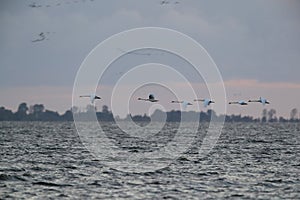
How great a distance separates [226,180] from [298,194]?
752 centimetres

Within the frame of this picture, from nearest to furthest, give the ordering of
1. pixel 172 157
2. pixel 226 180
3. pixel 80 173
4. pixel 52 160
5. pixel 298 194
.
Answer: pixel 298 194 < pixel 226 180 < pixel 80 173 < pixel 52 160 < pixel 172 157

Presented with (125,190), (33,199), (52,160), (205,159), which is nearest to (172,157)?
(205,159)

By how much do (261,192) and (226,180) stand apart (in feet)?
19.4

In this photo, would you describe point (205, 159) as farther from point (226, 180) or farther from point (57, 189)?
point (57, 189)

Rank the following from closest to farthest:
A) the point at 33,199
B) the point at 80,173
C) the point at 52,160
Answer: the point at 33,199, the point at 80,173, the point at 52,160

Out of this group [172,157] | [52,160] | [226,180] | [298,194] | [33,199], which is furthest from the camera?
[172,157]

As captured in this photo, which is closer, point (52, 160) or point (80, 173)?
point (80, 173)

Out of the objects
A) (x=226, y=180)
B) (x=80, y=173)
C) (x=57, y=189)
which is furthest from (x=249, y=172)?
(x=57, y=189)

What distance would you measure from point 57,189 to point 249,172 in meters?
18.4

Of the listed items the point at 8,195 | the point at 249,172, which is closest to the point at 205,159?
the point at 249,172

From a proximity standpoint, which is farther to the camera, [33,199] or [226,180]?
[226,180]

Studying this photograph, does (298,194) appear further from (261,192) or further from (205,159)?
(205,159)

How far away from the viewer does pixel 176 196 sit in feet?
143

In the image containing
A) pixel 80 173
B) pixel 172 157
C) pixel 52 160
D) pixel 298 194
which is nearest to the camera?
pixel 298 194
